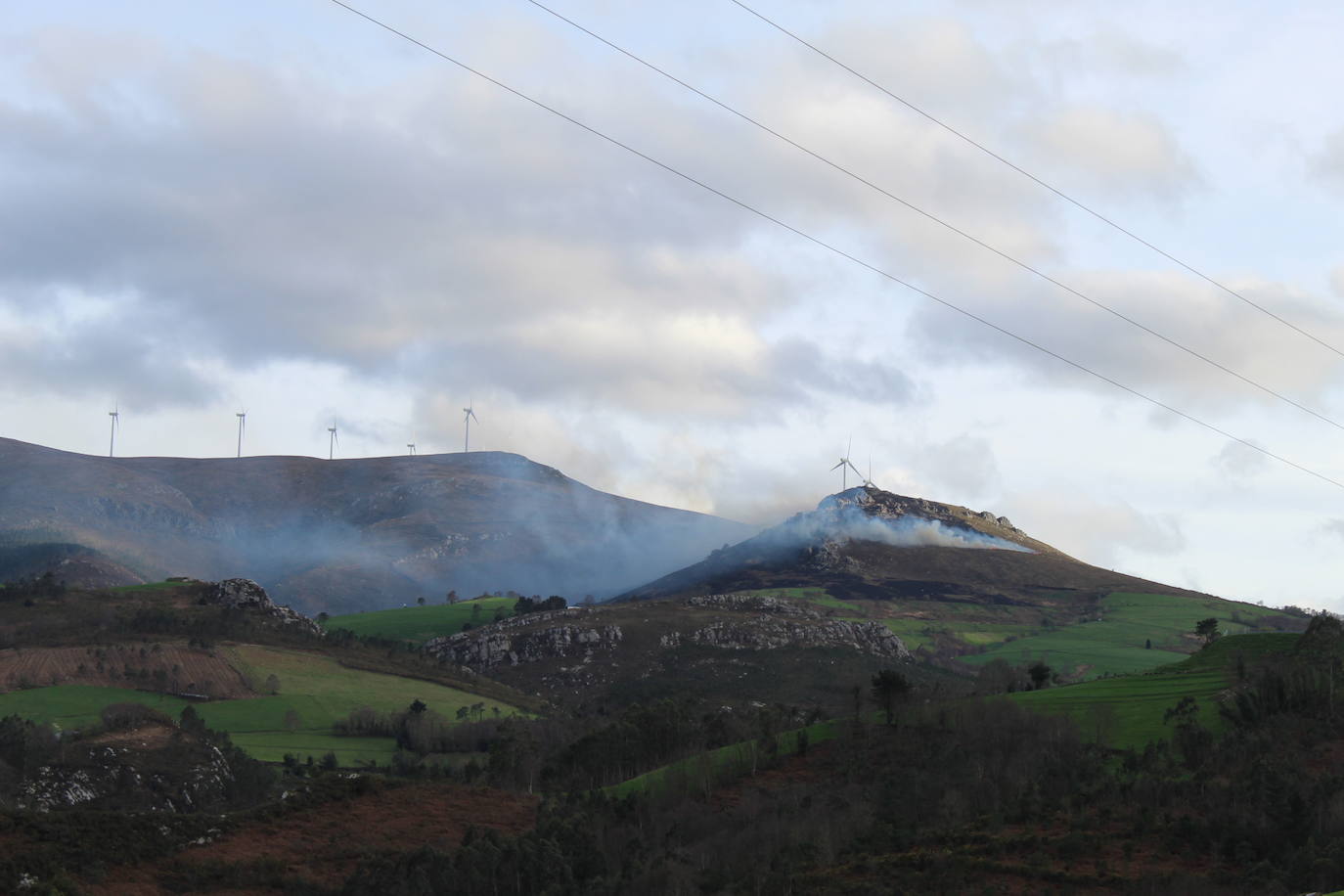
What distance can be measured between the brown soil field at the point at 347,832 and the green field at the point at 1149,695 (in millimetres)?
49658

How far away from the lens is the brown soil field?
88062 mm

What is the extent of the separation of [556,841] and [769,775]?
36023mm

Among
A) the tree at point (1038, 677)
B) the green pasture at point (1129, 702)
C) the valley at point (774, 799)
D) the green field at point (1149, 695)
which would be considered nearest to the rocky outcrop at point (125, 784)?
the valley at point (774, 799)

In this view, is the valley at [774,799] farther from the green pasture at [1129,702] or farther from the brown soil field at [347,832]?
the green pasture at [1129,702]

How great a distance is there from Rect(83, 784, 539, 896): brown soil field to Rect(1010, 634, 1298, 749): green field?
1955 inches

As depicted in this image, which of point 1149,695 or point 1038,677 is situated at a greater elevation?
point 1038,677

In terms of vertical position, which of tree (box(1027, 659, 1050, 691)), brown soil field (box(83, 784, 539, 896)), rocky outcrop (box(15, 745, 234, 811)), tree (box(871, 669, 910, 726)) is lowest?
rocky outcrop (box(15, 745, 234, 811))

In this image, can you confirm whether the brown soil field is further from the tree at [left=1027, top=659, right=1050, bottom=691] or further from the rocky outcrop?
the tree at [left=1027, top=659, right=1050, bottom=691]

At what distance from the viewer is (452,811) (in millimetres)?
111500

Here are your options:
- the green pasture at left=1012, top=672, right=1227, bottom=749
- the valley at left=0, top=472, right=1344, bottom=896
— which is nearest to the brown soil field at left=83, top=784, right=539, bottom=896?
the valley at left=0, top=472, right=1344, bottom=896

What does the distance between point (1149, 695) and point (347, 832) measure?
Answer: 7685 centimetres

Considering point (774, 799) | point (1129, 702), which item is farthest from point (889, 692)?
point (774, 799)

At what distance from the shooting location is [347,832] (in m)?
102

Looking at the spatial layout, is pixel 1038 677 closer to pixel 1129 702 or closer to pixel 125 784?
pixel 1129 702
